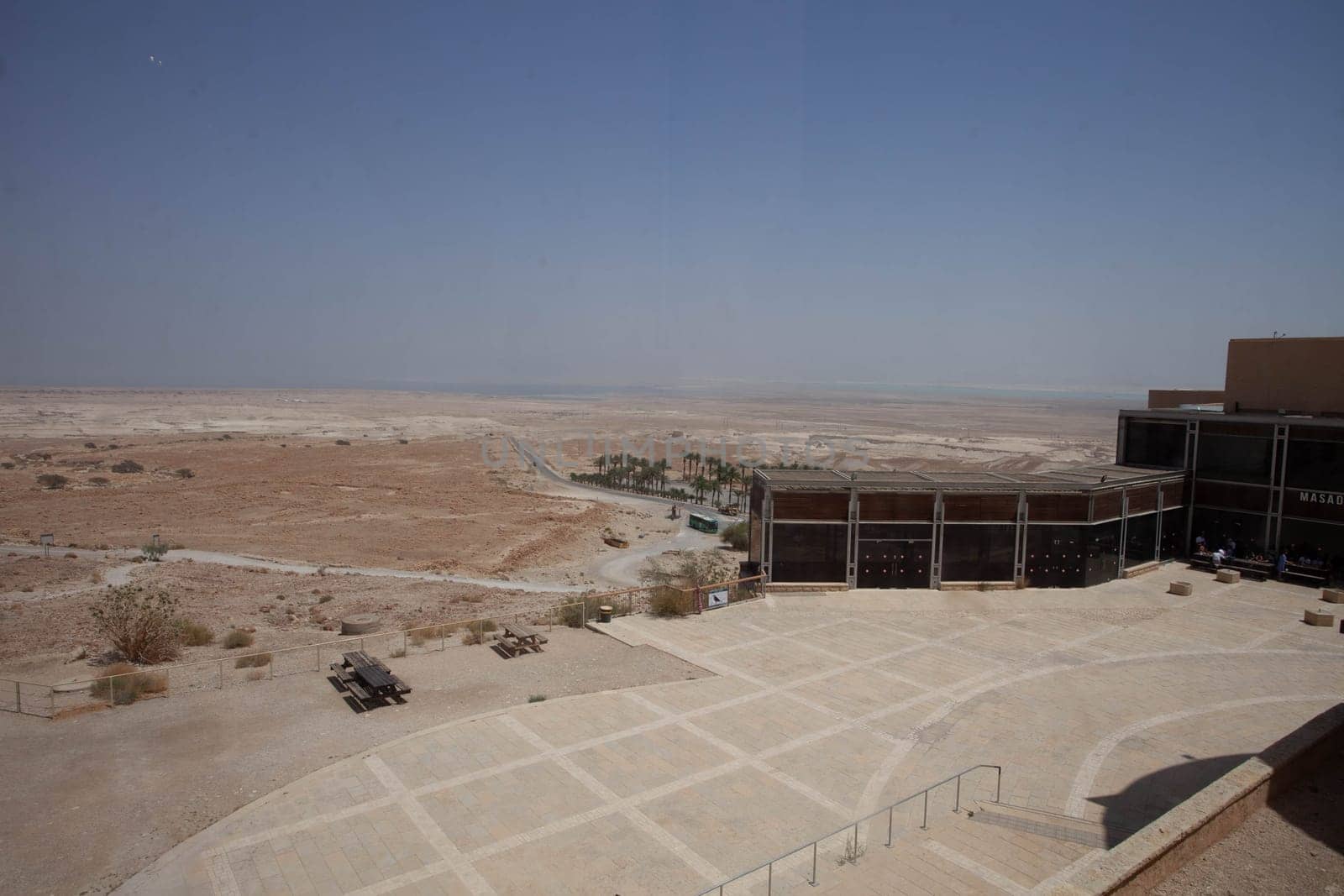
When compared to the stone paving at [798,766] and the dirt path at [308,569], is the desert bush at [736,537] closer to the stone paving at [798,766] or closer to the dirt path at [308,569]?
the dirt path at [308,569]

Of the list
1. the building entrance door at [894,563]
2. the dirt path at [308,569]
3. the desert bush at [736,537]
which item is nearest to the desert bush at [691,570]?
the desert bush at [736,537]

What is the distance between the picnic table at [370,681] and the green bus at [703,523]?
38.3 meters

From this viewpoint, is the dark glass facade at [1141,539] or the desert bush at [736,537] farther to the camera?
the desert bush at [736,537]

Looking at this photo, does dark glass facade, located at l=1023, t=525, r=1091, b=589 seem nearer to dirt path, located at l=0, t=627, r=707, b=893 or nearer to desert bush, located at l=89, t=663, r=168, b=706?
dirt path, located at l=0, t=627, r=707, b=893

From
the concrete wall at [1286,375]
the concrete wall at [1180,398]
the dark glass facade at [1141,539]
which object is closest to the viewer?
the dark glass facade at [1141,539]

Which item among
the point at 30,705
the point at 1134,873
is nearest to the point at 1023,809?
the point at 1134,873

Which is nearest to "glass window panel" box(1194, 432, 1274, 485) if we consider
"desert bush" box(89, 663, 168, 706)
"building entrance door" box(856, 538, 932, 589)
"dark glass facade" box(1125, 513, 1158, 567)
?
"dark glass facade" box(1125, 513, 1158, 567)

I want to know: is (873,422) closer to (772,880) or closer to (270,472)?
(270,472)

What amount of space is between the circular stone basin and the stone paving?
708 cm

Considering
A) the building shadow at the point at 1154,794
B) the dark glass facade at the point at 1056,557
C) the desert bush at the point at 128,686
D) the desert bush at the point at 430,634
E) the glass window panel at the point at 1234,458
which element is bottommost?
the desert bush at the point at 430,634

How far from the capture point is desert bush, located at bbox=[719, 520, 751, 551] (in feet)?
147

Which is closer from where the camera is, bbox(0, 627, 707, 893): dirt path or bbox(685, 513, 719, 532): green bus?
bbox(0, 627, 707, 893): dirt path

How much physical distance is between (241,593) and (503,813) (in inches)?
929

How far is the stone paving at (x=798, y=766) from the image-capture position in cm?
957
